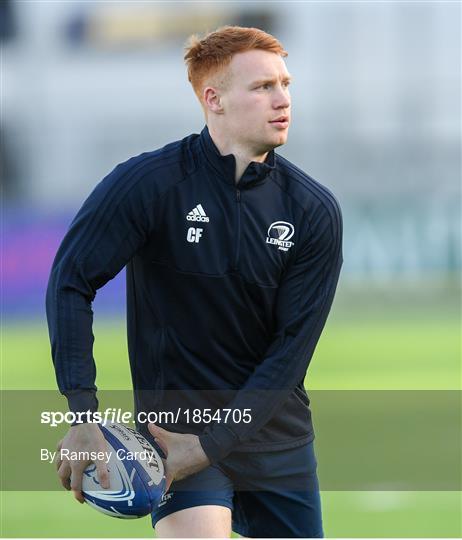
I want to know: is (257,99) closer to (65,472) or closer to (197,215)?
(197,215)

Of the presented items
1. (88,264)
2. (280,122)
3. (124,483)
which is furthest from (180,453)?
(280,122)

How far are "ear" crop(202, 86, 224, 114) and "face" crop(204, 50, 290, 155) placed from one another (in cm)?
2

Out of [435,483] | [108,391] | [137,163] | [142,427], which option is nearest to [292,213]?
[137,163]

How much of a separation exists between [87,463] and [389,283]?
16.1 m

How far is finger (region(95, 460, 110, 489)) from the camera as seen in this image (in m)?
4.08

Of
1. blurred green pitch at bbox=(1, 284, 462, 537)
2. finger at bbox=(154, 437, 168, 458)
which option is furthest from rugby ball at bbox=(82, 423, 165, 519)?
blurred green pitch at bbox=(1, 284, 462, 537)

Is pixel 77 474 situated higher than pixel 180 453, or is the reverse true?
pixel 180 453

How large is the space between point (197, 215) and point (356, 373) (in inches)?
372

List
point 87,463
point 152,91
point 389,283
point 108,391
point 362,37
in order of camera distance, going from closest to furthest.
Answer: point 87,463
point 108,391
point 389,283
point 362,37
point 152,91

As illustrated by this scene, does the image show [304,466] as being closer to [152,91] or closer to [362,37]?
[362,37]

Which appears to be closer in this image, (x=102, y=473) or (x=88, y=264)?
(x=102, y=473)

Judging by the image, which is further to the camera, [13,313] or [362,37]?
[362,37]

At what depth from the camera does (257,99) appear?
432cm

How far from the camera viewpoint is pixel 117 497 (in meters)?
4.13
